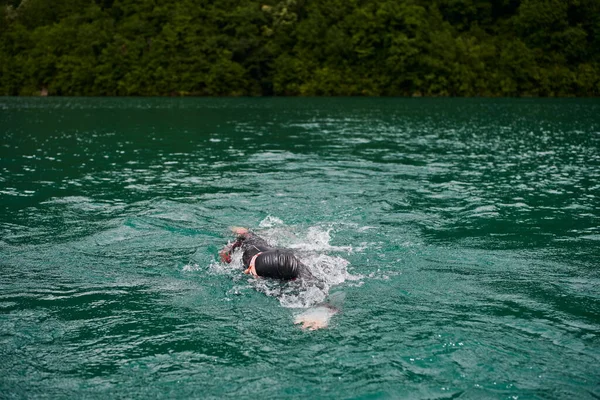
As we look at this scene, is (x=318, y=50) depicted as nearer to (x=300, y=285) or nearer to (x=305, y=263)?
(x=305, y=263)

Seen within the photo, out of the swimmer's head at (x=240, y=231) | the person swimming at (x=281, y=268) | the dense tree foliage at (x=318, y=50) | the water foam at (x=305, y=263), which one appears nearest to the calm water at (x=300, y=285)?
the water foam at (x=305, y=263)

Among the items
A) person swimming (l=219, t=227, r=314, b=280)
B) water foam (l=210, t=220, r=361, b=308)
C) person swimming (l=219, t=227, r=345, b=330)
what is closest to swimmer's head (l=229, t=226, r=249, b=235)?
person swimming (l=219, t=227, r=345, b=330)

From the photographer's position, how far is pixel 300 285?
29.3 feet

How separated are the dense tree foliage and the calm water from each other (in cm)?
5572

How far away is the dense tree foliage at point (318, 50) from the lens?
Answer: 73.5m

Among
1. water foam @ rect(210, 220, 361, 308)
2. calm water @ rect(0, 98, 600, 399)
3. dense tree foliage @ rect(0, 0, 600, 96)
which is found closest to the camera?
calm water @ rect(0, 98, 600, 399)

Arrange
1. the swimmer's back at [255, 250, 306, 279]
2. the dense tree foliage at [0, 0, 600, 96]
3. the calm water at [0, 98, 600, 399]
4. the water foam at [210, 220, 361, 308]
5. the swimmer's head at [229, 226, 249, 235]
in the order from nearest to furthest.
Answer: the calm water at [0, 98, 600, 399]
the water foam at [210, 220, 361, 308]
the swimmer's back at [255, 250, 306, 279]
the swimmer's head at [229, 226, 249, 235]
the dense tree foliage at [0, 0, 600, 96]

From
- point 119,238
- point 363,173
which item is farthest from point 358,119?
point 119,238

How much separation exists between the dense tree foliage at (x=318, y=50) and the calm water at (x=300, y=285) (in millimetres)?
55720

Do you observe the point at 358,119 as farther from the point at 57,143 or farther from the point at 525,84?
the point at 525,84

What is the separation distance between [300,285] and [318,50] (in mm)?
75354

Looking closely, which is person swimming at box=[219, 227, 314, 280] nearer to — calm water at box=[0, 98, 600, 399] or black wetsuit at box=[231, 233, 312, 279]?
black wetsuit at box=[231, 233, 312, 279]

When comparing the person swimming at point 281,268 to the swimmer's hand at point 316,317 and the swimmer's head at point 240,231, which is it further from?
the swimmer's head at point 240,231

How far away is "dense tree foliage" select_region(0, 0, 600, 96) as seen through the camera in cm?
7350
